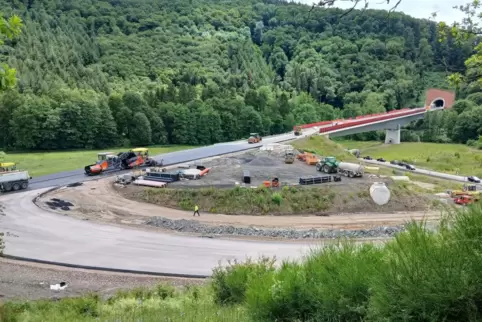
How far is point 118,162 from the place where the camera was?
48.3 m

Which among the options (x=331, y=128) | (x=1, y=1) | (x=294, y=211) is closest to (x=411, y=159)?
(x=331, y=128)

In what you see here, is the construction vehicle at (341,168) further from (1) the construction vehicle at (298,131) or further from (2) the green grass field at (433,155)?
(1) the construction vehicle at (298,131)

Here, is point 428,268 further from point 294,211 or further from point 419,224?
point 294,211

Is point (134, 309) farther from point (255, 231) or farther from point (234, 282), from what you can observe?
point (255, 231)

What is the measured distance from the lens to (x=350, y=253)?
21.5 feet

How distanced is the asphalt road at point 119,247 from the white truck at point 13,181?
21.9 feet

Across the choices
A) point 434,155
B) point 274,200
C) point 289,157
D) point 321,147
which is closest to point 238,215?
point 274,200

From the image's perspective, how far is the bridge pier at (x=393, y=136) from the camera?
Result: 95500 mm


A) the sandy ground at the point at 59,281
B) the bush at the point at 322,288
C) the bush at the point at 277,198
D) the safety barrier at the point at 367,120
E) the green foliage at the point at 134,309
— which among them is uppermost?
the bush at the point at 322,288

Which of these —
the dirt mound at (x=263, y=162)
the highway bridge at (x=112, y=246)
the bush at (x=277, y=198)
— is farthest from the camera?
the dirt mound at (x=263, y=162)

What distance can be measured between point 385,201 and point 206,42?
13037cm

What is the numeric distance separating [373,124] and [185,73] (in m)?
52.5

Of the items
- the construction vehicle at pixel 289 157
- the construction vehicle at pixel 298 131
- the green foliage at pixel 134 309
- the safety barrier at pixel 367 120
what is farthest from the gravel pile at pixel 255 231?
the safety barrier at pixel 367 120

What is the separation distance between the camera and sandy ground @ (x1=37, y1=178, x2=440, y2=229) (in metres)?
34.4
